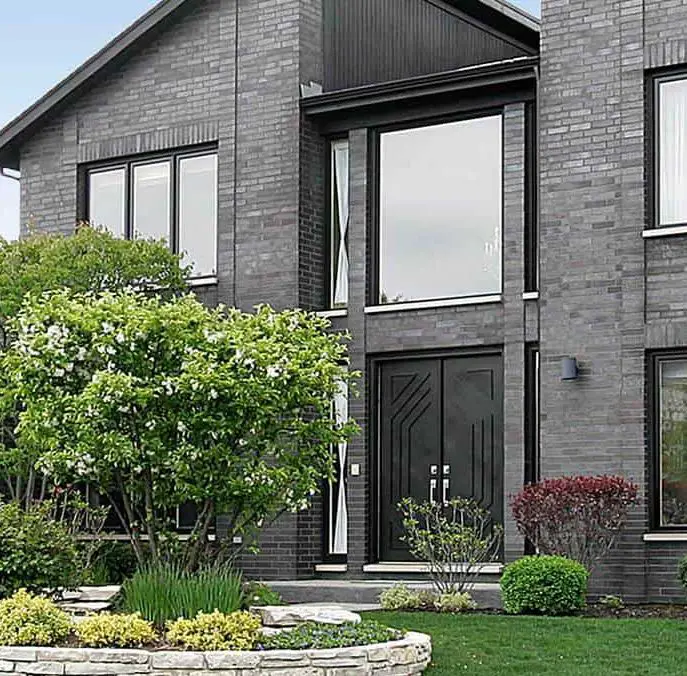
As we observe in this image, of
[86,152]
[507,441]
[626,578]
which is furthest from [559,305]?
[86,152]

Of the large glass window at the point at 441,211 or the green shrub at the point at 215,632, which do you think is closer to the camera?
the green shrub at the point at 215,632

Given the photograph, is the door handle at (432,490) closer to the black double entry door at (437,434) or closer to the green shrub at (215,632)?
the black double entry door at (437,434)

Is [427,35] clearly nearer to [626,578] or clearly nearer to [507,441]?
[507,441]

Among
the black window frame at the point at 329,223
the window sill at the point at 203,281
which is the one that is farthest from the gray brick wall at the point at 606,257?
the window sill at the point at 203,281

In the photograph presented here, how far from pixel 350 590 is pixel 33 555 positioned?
14.1 feet

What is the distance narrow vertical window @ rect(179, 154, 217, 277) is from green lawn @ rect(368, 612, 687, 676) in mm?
6375

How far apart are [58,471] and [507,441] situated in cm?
557

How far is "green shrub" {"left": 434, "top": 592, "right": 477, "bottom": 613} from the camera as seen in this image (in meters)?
15.3

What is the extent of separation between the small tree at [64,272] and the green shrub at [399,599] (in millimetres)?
4295

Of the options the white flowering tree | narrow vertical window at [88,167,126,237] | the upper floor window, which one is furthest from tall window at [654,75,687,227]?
narrow vertical window at [88,167,126,237]

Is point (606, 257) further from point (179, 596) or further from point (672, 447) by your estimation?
point (179, 596)

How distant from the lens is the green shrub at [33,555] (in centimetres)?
1338

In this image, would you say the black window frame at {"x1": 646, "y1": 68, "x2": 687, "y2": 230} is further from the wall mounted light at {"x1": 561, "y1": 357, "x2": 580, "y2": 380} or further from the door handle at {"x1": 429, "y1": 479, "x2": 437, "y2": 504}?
the door handle at {"x1": 429, "y1": 479, "x2": 437, "y2": 504}

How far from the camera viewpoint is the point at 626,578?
15.9 m
